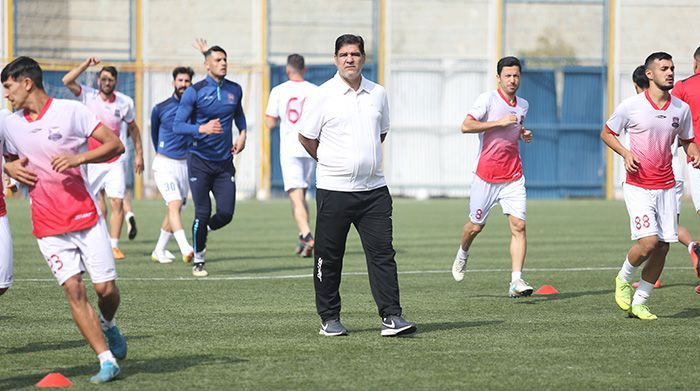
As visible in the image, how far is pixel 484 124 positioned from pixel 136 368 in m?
5.18

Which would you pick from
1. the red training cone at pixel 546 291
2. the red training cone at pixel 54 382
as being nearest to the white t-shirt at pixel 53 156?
the red training cone at pixel 54 382

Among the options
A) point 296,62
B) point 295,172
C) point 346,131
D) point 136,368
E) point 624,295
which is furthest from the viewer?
point 296,62

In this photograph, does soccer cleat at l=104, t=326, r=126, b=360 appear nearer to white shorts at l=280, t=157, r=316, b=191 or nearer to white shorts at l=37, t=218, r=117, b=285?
white shorts at l=37, t=218, r=117, b=285

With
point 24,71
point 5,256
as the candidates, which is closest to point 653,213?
point 5,256

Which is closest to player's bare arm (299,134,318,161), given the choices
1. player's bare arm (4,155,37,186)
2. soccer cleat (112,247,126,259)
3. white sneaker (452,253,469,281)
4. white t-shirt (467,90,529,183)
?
player's bare arm (4,155,37,186)

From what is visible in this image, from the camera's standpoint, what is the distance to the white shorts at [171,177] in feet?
53.5

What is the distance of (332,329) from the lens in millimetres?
9602

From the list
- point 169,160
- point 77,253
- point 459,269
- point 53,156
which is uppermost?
point 53,156

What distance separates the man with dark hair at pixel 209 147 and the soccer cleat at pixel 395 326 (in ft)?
16.6

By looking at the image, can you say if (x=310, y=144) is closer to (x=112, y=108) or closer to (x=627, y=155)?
(x=627, y=155)

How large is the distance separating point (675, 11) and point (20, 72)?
1294 inches

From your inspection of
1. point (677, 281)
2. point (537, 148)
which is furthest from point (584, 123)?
point (677, 281)

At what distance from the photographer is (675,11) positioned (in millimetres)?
37938

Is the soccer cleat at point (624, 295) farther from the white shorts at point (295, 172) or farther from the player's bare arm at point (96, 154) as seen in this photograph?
the white shorts at point (295, 172)
